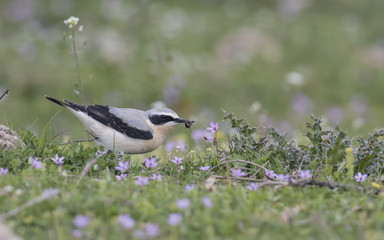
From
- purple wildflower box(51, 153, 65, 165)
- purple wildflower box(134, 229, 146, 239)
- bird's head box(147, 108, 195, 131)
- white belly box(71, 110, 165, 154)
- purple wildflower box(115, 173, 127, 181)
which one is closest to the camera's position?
purple wildflower box(134, 229, 146, 239)

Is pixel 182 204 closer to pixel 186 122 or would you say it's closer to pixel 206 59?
pixel 186 122

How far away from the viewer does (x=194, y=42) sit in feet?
60.7

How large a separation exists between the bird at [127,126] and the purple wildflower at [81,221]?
8.24ft

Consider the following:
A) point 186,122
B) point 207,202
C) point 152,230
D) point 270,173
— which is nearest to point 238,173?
point 270,173

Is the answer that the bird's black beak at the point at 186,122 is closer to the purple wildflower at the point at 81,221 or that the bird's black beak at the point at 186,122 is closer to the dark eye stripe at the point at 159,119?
the dark eye stripe at the point at 159,119

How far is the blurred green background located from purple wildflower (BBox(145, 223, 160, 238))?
6.73 metres

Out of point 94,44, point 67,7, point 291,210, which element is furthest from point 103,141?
point 67,7

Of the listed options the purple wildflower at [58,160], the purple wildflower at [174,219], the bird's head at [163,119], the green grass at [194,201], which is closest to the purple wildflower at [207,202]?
the green grass at [194,201]

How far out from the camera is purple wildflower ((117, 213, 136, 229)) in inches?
170

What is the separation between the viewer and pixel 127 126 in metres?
7.19

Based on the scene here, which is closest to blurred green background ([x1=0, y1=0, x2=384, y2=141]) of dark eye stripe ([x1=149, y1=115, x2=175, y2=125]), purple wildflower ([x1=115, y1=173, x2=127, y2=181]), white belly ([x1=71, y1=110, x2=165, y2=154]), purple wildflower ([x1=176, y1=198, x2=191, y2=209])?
dark eye stripe ([x1=149, y1=115, x2=175, y2=125])

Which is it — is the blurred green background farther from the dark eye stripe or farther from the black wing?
the black wing

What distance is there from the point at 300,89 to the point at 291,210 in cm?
1121

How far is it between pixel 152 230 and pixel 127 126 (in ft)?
9.82
